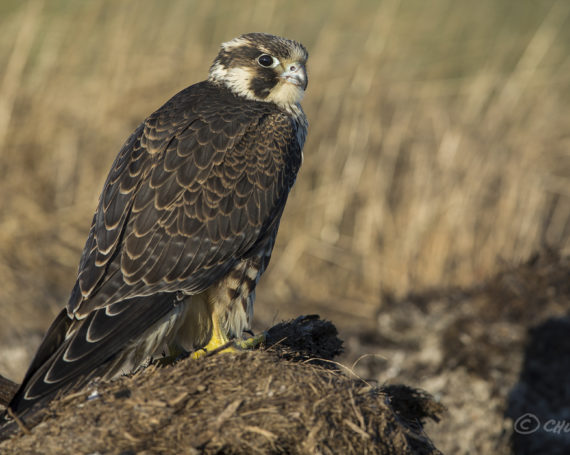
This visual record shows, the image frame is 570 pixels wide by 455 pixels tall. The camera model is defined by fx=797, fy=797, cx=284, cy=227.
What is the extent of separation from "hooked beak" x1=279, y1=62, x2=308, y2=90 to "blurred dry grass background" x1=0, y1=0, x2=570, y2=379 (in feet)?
10.6

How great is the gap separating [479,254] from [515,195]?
0.69 meters

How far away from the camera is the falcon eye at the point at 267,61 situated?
451cm

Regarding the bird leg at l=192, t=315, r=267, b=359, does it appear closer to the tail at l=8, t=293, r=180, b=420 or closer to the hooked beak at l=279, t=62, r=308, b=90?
the tail at l=8, t=293, r=180, b=420

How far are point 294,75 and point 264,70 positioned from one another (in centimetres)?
17

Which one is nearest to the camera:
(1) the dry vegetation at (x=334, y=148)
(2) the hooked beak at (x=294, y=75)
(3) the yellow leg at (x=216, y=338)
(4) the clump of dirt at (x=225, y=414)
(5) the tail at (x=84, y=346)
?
(4) the clump of dirt at (x=225, y=414)

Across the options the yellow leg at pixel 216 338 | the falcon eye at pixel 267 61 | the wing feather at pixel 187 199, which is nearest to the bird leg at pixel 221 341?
the yellow leg at pixel 216 338

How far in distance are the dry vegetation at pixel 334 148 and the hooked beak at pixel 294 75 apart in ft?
10.2

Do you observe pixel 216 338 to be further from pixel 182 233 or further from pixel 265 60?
pixel 265 60

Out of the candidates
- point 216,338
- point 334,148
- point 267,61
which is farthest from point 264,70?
point 334,148

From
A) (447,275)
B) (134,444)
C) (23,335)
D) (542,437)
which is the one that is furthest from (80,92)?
(134,444)

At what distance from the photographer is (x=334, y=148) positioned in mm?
8219

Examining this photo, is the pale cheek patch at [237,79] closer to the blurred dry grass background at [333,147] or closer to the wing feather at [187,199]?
the wing feather at [187,199]

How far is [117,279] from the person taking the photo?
3.52m

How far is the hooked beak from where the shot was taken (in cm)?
444
